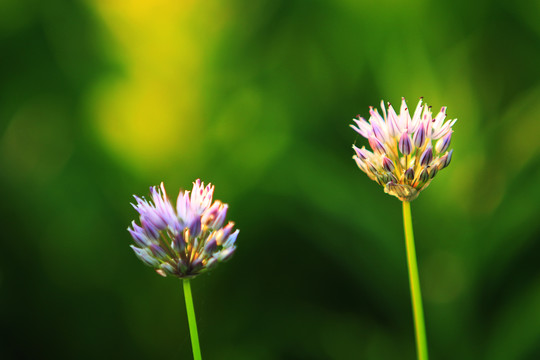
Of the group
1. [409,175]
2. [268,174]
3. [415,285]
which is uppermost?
[268,174]

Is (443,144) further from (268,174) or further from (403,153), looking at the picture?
(268,174)

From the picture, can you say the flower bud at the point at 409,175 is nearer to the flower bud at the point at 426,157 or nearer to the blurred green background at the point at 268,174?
the flower bud at the point at 426,157

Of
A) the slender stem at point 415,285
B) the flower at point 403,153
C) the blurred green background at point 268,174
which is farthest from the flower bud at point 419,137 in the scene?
the blurred green background at point 268,174

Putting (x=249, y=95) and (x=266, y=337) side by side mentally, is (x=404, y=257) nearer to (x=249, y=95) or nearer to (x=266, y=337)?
(x=266, y=337)

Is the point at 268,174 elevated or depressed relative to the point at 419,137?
elevated


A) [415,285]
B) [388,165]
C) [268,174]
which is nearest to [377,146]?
[388,165]

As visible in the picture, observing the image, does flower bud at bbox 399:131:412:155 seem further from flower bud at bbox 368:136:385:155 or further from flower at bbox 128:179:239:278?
flower at bbox 128:179:239:278
